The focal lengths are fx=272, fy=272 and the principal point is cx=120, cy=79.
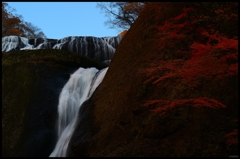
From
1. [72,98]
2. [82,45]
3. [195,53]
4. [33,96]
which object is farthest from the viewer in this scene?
[82,45]

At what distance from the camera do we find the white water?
33.7 ft

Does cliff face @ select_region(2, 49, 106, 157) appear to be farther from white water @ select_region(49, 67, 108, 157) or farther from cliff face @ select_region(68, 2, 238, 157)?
cliff face @ select_region(68, 2, 238, 157)

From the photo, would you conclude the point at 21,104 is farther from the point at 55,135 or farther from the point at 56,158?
the point at 56,158

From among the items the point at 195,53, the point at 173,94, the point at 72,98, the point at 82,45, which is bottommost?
the point at 72,98

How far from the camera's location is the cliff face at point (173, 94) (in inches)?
251

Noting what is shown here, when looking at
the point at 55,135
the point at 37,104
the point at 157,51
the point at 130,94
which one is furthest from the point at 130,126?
the point at 37,104

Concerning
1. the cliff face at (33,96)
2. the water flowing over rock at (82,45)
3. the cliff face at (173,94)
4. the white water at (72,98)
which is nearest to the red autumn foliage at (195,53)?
the cliff face at (173,94)

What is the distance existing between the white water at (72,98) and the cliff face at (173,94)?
928 mm

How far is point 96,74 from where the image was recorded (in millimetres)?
13406

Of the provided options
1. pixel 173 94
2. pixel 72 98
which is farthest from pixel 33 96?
pixel 173 94

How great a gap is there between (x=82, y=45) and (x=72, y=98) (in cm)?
1157

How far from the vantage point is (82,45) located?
76.0 feet

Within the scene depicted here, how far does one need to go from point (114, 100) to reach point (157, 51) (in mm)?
2123

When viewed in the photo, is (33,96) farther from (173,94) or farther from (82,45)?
(82,45)
